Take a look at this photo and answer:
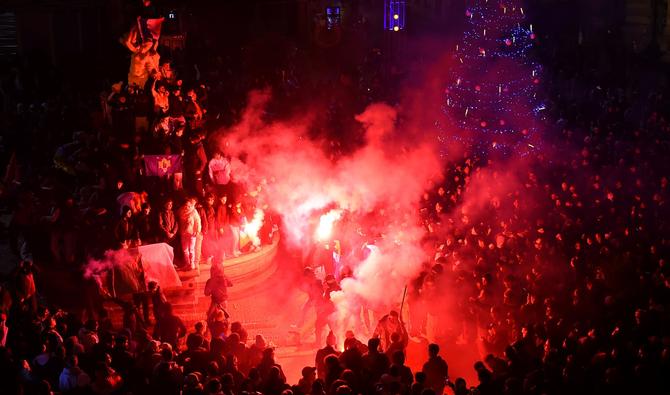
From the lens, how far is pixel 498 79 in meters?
17.2

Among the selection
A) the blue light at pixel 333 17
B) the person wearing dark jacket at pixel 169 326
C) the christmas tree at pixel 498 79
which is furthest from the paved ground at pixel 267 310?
the blue light at pixel 333 17

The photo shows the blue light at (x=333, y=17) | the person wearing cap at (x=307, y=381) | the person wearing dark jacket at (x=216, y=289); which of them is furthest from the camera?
the blue light at (x=333, y=17)

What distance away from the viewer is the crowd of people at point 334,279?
805 cm

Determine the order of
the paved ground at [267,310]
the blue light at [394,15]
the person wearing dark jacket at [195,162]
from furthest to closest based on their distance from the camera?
the blue light at [394,15], the person wearing dark jacket at [195,162], the paved ground at [267,310]

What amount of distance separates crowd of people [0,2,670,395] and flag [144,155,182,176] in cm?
14

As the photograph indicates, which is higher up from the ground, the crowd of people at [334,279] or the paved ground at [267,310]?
the crowd of people at [334,279]

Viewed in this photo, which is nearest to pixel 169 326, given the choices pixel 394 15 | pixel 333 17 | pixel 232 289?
pixel 232 289

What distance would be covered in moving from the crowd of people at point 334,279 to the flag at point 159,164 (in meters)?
0.14

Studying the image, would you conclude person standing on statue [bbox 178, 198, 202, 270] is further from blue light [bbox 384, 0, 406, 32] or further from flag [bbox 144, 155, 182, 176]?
blue light [bbox 384, 0, 406, 32]

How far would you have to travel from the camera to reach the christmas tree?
17.0 meters

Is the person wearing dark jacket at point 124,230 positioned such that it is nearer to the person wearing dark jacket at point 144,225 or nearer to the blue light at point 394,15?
the person wearing dark jacket at point 144,225

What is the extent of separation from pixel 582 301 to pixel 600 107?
11940 millimetres

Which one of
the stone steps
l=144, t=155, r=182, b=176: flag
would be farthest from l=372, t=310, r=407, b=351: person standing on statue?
l=144, t=155, r=182, b=176: flag

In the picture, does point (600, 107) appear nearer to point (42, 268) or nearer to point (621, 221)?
point (621, 221)
